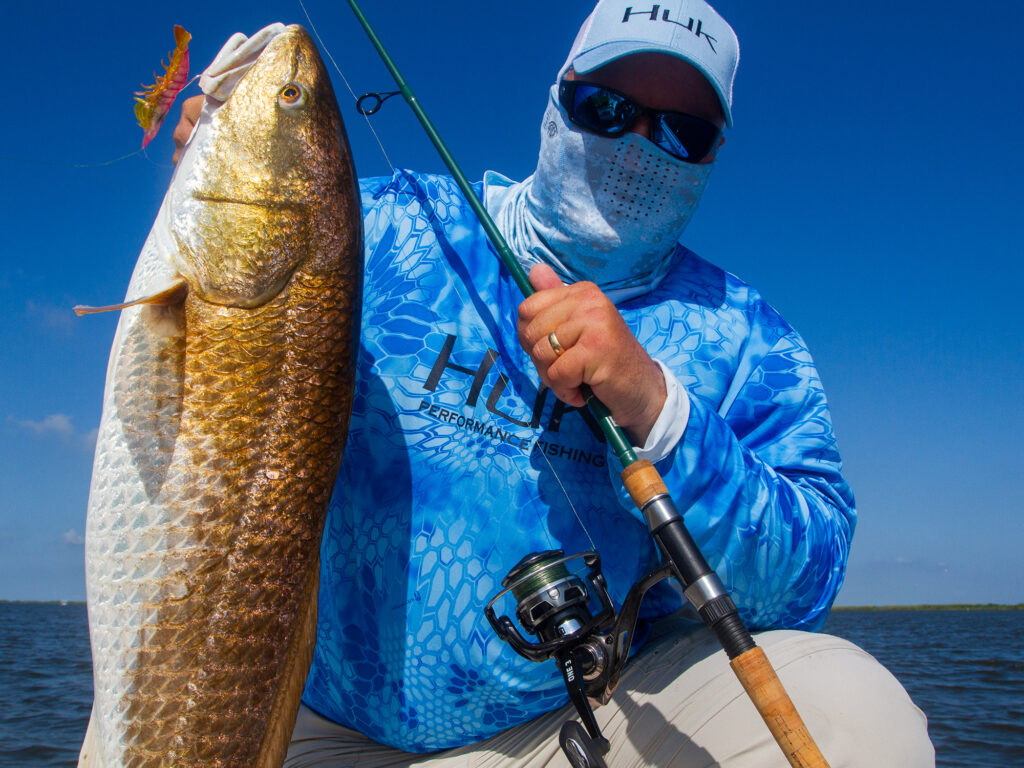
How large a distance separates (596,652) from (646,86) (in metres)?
2.23

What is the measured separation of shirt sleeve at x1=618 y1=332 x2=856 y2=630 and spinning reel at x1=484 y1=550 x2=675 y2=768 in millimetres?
369

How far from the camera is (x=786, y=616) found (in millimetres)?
2760

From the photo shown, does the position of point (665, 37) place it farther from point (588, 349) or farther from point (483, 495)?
point (483, 495)

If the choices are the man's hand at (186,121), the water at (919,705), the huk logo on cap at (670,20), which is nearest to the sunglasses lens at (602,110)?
the huk logo on cap at (670,20)

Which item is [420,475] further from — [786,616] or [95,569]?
[786,616]

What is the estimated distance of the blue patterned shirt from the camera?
8.25ft

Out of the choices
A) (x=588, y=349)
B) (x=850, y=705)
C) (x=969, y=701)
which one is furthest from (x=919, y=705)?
(x=588, y=349)

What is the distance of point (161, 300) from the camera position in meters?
1.94

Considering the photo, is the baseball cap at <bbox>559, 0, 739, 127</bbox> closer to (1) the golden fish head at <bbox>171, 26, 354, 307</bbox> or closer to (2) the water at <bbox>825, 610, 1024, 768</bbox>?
(1) the golden fish head at <bbox>171, 26, 354, 307</bbox>

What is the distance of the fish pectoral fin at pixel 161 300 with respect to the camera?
74.0 inches

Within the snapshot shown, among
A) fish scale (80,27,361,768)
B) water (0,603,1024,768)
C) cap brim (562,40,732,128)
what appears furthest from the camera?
water (0,603,1024,768)

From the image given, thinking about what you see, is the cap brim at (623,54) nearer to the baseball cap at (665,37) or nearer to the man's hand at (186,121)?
the baseball cap at (665,37)

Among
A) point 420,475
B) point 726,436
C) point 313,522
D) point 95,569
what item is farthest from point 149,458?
point 726,436

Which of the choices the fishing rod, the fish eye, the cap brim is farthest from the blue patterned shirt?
the cap brim
